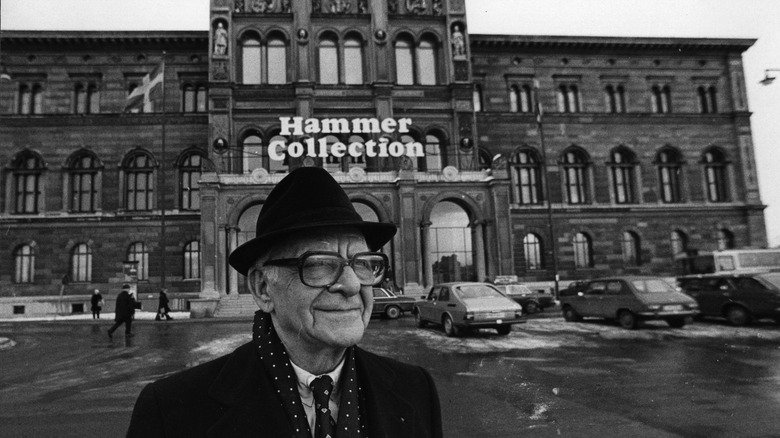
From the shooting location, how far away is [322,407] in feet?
6.34

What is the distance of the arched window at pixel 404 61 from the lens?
3459 centimetres

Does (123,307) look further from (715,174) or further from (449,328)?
(715,174)

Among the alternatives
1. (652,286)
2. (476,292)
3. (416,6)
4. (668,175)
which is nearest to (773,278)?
(652,286)

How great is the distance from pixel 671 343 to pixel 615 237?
26.6m

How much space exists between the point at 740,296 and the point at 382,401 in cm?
1821

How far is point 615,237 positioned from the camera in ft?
124

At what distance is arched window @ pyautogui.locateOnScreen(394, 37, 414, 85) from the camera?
3459 centimetres

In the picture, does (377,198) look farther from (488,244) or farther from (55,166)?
(55,166)

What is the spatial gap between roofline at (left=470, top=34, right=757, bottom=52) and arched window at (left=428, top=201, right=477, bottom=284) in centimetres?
1319

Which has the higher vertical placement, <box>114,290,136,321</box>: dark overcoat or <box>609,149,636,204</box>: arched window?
<box>609,149,636,204</box>: arched window

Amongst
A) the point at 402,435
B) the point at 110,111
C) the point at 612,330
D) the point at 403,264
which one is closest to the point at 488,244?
the point at 403,264

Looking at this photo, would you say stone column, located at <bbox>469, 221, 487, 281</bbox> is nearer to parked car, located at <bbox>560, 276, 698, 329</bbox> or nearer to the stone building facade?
the stone building facade

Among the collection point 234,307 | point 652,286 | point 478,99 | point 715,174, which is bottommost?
point 234,307

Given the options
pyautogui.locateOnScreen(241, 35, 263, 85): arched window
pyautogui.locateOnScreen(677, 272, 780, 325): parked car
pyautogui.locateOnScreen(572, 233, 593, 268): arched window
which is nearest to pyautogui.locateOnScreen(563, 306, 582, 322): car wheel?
pyautogui.locateOnScreen(677, 272, 780, 325): parked car
